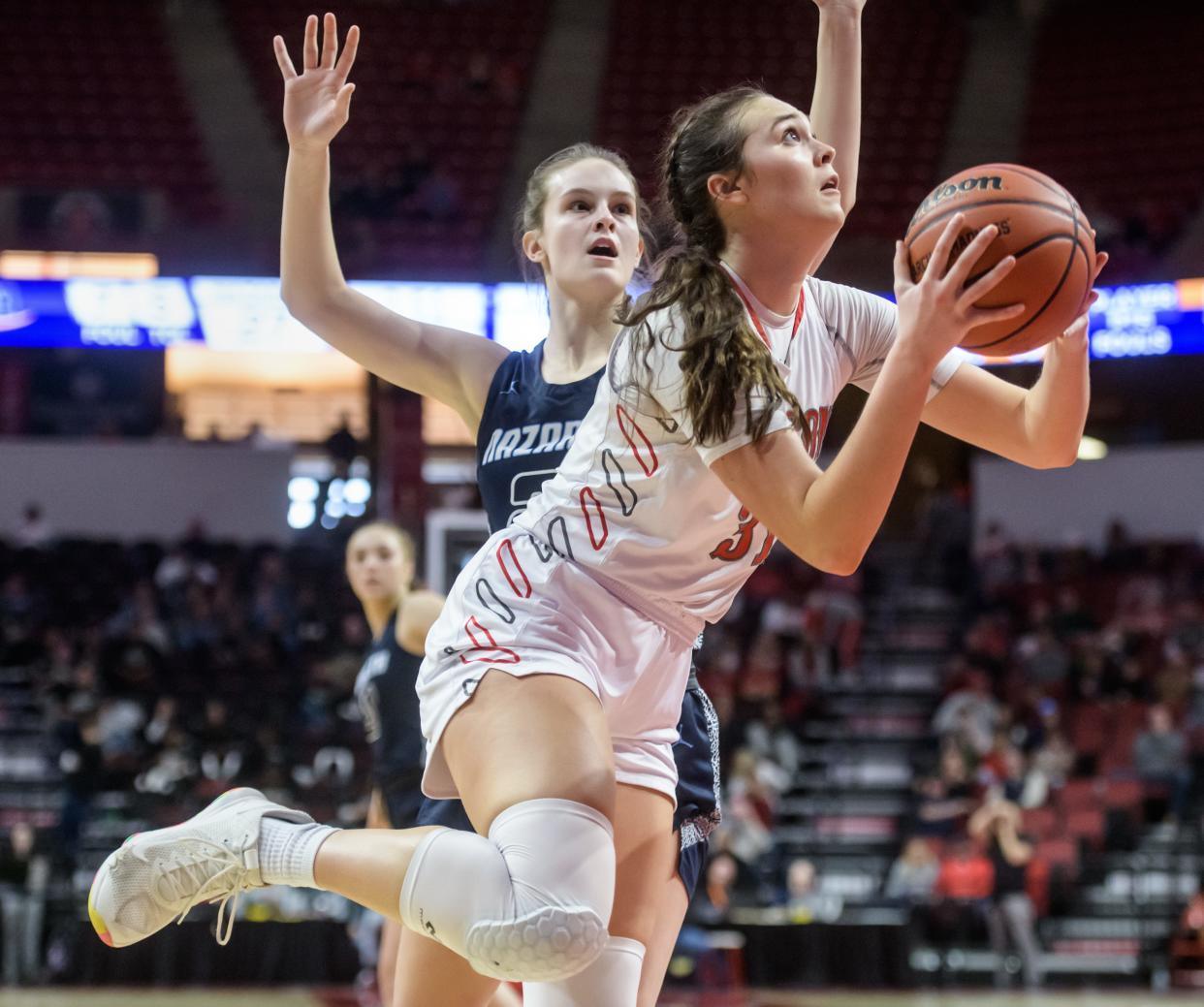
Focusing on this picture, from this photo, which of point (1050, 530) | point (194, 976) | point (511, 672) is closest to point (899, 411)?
point (511, 672)

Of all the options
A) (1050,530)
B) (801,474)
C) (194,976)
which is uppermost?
(1050,530)

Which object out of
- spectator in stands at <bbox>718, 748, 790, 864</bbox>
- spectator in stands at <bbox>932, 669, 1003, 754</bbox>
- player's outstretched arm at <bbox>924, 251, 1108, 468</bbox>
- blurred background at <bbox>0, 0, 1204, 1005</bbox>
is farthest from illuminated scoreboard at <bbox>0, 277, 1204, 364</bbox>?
player's outstretched arm at <bbox>924, 251, 1108, 468</bbox>

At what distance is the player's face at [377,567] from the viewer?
201 inches

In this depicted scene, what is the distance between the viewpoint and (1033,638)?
13625 mm

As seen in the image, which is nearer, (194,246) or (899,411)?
(899,411)

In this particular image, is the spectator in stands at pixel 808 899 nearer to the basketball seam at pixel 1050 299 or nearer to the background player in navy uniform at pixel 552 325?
the background player in navy uniform at pixel 552 325

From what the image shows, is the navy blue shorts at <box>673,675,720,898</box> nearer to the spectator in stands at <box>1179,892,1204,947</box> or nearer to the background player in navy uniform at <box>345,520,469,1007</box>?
the background player in navy uniform at <box>345,520,469,1007</box>

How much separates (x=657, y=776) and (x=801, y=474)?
0.71 meters

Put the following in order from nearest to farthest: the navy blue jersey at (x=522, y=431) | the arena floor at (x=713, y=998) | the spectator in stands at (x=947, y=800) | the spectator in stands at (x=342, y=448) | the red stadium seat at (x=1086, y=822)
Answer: the navy blue jersey at (x=522, y=431), the arena floor at (x=713, y=998), the spectator in stands at (x=947, y=800), the red stadium seat at (x=1086, y=822), the spectator in stands at (x=342, y=448)

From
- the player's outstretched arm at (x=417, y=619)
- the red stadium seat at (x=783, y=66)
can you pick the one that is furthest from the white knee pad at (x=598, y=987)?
the red stadium seat at (x=783, y=66)

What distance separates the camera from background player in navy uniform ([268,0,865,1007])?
3012 millimetres

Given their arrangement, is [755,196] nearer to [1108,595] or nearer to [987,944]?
[987,944]

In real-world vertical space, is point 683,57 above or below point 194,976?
above

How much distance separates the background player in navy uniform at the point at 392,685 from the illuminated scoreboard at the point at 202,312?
8423 millimetres
